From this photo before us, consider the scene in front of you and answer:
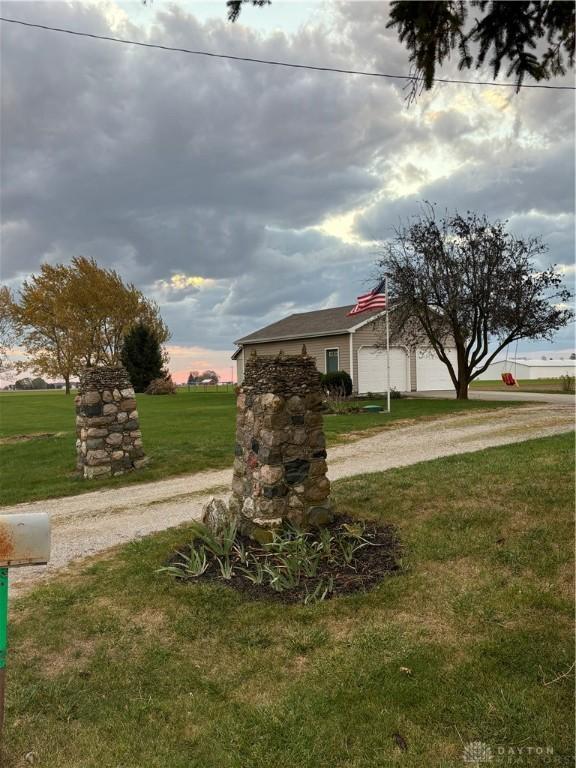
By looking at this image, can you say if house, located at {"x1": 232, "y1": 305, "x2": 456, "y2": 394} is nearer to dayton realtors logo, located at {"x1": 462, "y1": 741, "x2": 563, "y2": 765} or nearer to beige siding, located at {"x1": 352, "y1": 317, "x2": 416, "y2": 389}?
beige siding, located at {"x1": 352, "y1": 317, "x2": 416, "y2": 389}

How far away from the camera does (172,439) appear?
44.3ft

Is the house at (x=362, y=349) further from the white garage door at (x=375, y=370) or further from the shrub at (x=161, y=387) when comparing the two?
the shrub at (x=161, y=387)

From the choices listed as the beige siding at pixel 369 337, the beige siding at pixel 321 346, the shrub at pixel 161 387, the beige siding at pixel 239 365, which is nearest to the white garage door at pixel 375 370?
the beige siding at pixel 369 337

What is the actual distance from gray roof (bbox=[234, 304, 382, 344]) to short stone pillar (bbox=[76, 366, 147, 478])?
1642 cm

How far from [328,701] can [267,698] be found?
350 mm

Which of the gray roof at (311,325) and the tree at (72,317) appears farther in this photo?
the tree at (72,317)

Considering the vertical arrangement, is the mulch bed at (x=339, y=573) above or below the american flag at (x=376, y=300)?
below

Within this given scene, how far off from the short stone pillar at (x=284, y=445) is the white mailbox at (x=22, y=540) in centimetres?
307

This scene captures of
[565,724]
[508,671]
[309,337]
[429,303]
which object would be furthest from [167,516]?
[309,337]

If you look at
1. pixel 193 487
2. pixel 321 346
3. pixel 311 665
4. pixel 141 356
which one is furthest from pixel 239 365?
pixel 311 665

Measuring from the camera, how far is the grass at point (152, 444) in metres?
9.66

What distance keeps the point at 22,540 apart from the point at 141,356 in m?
36.8

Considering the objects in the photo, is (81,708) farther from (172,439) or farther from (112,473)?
(172,439)

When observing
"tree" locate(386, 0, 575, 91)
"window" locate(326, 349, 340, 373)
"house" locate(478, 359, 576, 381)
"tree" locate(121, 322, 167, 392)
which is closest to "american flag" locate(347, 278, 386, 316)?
"window" locate(326, 349, 340, 373)
